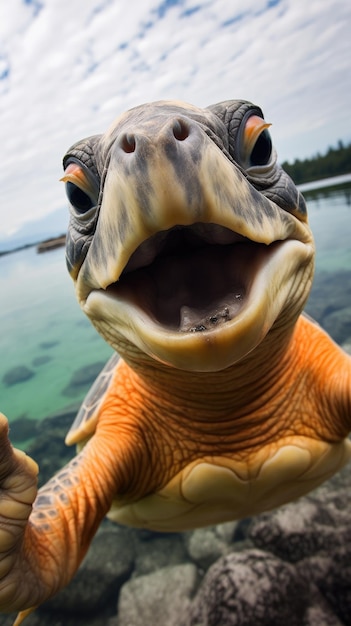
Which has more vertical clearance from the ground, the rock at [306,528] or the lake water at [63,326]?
the rock at [306,528]

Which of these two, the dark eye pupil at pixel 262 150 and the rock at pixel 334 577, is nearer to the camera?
the dark eye pupil at pixel 262 150

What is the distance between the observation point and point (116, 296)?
35.6 inches

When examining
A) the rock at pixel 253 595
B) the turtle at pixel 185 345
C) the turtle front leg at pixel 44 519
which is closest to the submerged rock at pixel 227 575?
the rock at pixel 253 595

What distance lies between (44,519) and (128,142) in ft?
3.59

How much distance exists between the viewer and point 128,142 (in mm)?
742

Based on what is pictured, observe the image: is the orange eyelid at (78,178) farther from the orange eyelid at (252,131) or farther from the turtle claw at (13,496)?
the turtle claw at (13,496)

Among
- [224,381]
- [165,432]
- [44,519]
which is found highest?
[224,381]

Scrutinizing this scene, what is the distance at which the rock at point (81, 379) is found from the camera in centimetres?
948

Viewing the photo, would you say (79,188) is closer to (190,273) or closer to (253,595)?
(190,273)

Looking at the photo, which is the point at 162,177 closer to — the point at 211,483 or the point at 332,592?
the point at 211,483

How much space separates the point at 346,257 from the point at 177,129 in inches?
527

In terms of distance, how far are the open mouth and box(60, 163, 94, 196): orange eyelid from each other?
254 mm

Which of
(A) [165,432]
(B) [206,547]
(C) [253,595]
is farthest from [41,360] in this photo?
(A) [165,432]

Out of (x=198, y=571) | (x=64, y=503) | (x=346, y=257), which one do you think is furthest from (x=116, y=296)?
(x=346, y=257)
